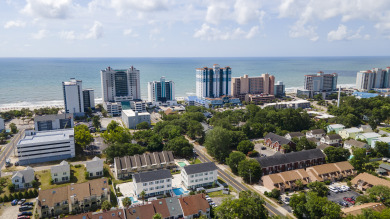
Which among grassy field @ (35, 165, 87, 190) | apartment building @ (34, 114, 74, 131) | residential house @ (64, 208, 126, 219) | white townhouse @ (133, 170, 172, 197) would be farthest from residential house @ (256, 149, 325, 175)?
apartment building @ (34, 114, 74, 131)

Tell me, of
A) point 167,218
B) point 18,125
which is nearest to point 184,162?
point 167,218

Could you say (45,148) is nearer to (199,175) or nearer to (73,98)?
(199,175)

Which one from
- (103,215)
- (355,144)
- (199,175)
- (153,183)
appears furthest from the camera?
(355,144)

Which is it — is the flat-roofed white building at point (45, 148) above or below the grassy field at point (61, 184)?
above

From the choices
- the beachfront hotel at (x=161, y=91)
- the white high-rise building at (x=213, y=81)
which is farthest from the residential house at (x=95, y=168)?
the white high-rise building at (x=213, y=81)

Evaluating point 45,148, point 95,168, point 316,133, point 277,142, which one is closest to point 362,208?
point 277,142

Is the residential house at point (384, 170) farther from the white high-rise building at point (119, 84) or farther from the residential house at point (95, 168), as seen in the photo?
the white high-rise building at point (119, 84)

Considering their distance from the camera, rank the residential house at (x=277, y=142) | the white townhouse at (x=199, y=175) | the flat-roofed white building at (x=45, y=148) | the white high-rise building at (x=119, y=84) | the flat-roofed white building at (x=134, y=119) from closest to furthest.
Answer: the white townhouse at (x=199, y=175), the flat-roofed white building at (x=45, y=148), the residential house at (x=277, y=142), the flat-roofed white building at (x=134, y=119), the white high-rise building at (x=119, y=84)
